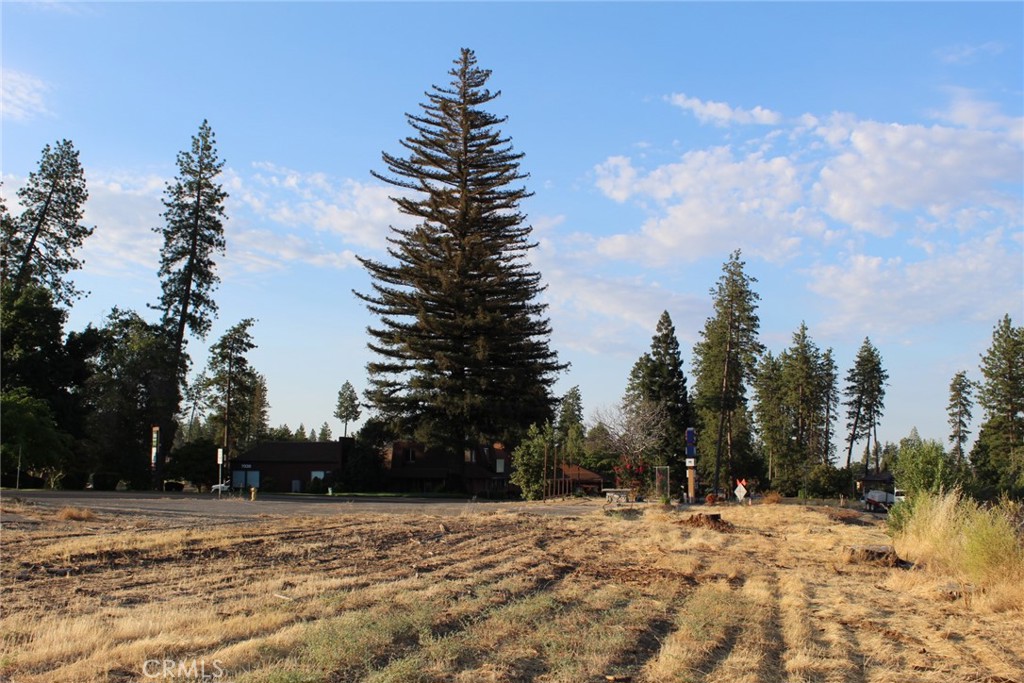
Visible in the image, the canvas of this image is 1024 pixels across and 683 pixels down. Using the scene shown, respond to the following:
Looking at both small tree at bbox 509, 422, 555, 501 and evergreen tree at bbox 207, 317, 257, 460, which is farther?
evergreen tree at bbox 207, 317, 257, 460

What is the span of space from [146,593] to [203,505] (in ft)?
63.3

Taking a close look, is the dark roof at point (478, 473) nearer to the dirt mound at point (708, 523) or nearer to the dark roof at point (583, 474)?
the dark roof at point (583, 474)

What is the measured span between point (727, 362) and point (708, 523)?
43744 mm

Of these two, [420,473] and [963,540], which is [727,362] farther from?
[963,540]

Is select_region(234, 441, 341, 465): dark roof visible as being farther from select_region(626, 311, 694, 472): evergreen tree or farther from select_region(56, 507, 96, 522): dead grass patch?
select_region(56, 507, 96, 522): dead grass patch

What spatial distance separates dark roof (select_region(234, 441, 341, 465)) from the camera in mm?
61688

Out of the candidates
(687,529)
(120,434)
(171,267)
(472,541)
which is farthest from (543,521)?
(171,267)

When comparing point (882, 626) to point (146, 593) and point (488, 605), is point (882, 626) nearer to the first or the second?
point (488, 605)

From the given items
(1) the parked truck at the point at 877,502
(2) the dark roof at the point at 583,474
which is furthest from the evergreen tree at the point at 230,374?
(1) the parked truck at the point at 877,502

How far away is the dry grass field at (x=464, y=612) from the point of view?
278 inches

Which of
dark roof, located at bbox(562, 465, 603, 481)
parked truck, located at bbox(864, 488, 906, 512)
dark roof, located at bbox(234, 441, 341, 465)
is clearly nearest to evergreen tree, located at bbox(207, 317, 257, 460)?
dark roof, located at bbox(234, 441, 341, 465)

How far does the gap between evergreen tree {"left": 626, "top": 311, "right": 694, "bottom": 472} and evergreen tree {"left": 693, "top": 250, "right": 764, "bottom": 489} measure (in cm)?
313

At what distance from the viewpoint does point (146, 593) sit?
10180 mm

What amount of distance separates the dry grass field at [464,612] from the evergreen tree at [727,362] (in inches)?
1997
